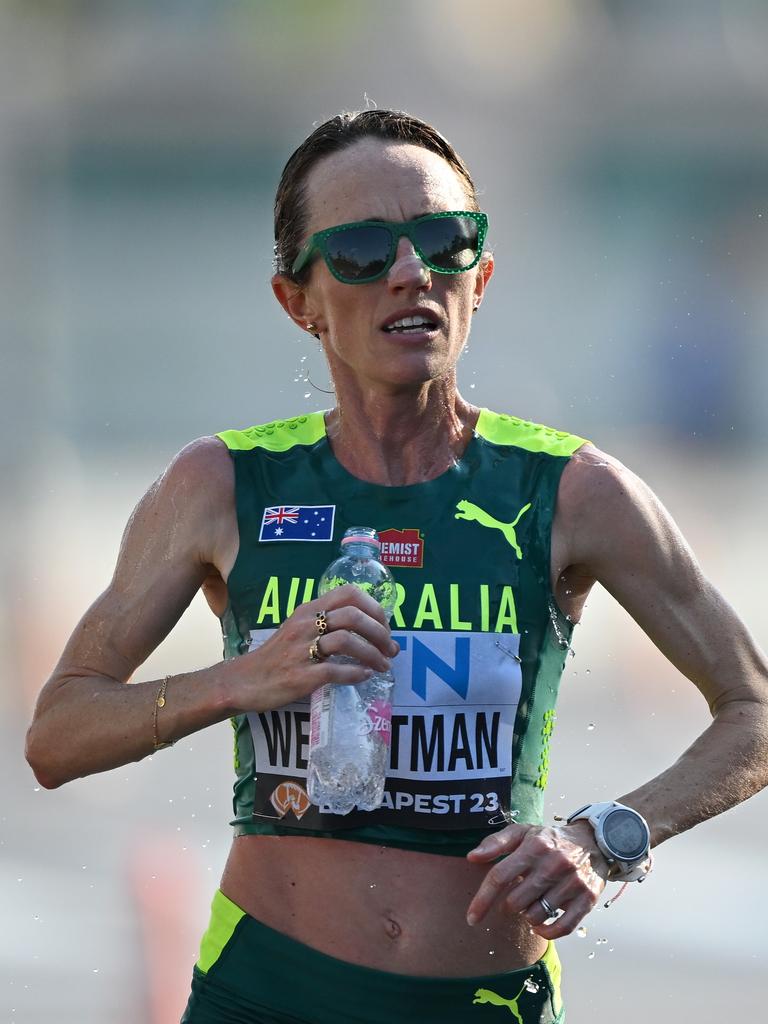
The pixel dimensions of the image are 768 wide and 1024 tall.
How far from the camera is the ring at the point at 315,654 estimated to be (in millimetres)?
2961

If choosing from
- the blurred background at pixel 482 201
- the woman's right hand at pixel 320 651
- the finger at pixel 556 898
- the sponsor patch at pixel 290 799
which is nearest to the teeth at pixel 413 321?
the woman's right hand at pixel 320 651

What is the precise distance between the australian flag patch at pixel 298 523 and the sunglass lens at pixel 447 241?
545 mm

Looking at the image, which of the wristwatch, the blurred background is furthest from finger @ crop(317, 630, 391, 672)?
the blurred background

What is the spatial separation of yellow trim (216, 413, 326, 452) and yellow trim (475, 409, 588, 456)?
35 centimetres

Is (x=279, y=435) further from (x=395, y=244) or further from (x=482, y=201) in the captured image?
(x=482, y=201)

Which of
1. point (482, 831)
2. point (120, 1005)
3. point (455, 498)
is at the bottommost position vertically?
point (120, 1005)

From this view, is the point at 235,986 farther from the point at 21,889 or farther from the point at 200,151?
the point at 200,151

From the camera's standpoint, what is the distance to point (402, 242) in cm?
342

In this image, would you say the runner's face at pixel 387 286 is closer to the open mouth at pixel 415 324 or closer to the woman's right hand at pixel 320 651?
the open mouth at pixel 415 324

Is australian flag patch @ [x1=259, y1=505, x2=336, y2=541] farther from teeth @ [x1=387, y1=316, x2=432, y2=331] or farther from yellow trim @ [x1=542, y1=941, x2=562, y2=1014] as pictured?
yellow trim @ [x1=542, y1=941, x2=562, y2=1014]

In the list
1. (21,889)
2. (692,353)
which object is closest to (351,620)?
(21,889)

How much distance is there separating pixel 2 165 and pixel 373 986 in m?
19.1

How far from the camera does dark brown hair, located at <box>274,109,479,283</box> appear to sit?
3.63 metres

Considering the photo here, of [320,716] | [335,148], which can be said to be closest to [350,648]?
[320,716]
